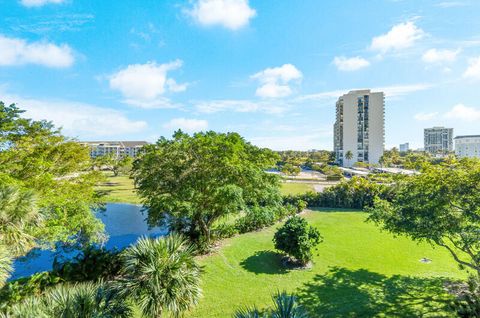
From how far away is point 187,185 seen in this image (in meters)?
14.6

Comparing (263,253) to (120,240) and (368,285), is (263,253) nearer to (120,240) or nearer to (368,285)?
(368,285)

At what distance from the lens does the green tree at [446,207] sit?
9016mm

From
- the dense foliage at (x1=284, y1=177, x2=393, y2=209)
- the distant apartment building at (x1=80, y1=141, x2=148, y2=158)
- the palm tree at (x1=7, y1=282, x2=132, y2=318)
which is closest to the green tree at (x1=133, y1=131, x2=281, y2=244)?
the palm tree at (x1=7, y1=282, x2=132, y2=318)

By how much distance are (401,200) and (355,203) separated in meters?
17.4

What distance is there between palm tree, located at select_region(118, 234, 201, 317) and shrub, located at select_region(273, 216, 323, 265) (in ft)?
21.3

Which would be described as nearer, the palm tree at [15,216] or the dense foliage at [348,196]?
the palm tree at [15,216]

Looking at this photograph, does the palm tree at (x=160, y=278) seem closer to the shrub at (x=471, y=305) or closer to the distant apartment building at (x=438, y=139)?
the shrub at (x=471, y=305)

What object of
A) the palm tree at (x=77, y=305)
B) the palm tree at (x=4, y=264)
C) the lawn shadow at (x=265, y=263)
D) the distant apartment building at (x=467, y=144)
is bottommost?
the lawn shadow at (x=265, y=263)

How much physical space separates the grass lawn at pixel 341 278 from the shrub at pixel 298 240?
0.81m

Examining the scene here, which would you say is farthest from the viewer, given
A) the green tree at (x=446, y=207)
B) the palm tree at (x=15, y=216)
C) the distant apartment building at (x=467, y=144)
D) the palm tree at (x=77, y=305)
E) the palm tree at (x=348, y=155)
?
the distant apartment building at (x=467, y=144)

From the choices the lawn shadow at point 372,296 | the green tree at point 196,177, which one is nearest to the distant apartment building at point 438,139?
the lawn shadow at point 372,296

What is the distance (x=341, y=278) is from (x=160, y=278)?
845 centimetres

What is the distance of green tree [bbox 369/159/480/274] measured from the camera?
902cm

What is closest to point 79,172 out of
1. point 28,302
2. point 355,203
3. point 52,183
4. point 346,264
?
point 52,183
